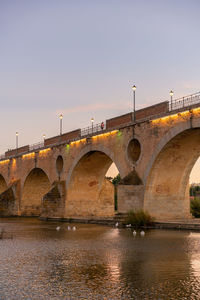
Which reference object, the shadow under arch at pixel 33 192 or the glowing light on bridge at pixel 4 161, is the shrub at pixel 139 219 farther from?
the glowing light on bridge at pixel 4 161

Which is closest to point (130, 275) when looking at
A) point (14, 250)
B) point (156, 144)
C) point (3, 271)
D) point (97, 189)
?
point (3, 271)

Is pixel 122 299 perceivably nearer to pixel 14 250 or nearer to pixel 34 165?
pixel 14 250

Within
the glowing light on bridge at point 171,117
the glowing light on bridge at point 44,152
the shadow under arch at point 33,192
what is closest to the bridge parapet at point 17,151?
the shadow under arch at point 33,192

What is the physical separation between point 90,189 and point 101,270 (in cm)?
2695

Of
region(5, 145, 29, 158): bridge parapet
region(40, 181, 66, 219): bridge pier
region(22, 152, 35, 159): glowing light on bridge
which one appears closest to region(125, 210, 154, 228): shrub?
region(40, 181, 66, 219): bridge pier

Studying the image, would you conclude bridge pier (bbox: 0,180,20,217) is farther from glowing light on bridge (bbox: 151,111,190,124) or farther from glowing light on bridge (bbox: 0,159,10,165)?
glowing light on bridge (bbox: 151,111,190,124)

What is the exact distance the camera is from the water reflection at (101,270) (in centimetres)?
718

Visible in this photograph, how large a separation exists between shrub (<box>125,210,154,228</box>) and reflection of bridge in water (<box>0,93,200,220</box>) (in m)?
1.74

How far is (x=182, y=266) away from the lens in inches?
382

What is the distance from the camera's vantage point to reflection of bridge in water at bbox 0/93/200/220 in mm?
23688

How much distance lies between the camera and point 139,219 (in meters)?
22.1

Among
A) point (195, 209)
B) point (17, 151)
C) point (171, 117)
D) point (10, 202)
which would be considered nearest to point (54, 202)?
point (10, 202)

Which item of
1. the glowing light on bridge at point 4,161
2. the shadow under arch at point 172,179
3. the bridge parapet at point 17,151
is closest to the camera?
the shadow under arch at point 172,179

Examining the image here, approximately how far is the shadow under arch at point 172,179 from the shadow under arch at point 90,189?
903cm
